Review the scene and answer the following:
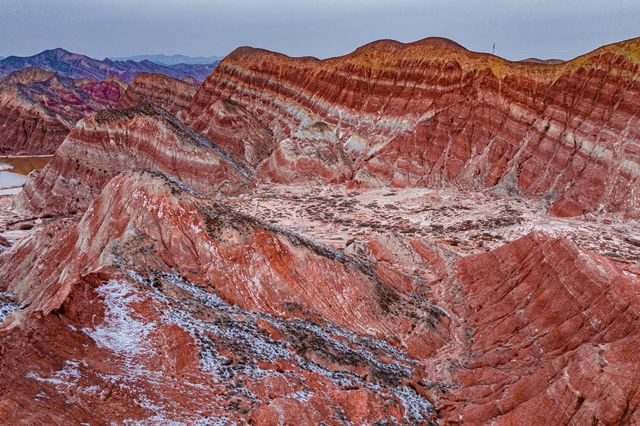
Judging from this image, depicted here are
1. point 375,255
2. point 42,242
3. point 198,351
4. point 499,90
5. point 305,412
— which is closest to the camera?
point 305,412

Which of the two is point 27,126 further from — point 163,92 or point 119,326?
point 119,326

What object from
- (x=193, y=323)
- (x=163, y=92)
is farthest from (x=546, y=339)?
(x=163, y=92)

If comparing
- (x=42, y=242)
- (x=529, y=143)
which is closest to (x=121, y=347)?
(x=42, y=242)

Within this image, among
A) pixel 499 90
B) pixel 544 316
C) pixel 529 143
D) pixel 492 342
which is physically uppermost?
pixel 499 90

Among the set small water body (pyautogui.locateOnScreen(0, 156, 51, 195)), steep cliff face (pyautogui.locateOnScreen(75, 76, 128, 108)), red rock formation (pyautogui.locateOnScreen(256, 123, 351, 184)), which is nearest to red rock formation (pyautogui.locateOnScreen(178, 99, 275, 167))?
red rock formation (pyautogui.locateOnScreen(256, 123, 351, 184))

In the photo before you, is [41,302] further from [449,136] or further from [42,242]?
[449,136]

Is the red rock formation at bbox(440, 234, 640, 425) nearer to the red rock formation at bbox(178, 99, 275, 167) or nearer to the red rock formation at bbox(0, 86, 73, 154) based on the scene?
the red rock formation at bbox(178, 99, 275, 167)
